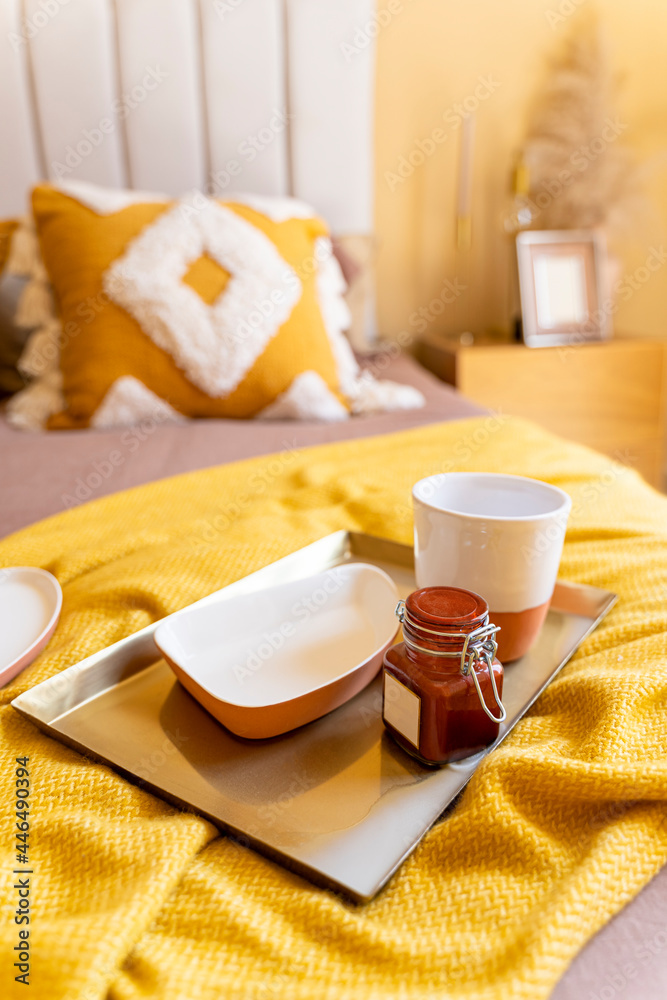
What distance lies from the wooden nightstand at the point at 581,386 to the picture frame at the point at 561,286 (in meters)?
0.07

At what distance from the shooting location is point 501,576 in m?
0.54

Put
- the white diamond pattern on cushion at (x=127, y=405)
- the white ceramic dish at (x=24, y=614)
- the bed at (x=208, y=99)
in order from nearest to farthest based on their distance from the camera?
the white ceramic dish at (x=24, y=614)
the white diamond pattern on cushion at (x=127, y=405)
the bed at (x=208, y=99)

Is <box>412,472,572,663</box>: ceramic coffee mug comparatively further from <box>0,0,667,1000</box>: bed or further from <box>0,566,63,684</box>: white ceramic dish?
<box>0,0,667,1000</box>: bed

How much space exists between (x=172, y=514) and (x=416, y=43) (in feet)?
6.40

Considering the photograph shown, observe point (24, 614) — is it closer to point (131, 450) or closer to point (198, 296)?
point (131, 450)

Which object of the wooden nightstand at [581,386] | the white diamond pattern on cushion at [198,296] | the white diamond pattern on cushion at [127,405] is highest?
the white diamond pattern on cushion at [198,296]

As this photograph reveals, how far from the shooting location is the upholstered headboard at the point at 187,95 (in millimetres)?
1796

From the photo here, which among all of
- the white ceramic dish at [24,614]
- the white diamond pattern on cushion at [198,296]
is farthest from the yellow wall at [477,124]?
the white ceramic dish at [24,614]

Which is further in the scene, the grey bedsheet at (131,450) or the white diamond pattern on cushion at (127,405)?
the white diamond pattern on cushion at (127,405)

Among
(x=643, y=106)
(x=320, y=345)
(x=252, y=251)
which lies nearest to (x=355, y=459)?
(x=320, y=345)

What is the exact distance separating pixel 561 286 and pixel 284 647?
1.88 m

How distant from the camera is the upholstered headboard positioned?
1.80 m

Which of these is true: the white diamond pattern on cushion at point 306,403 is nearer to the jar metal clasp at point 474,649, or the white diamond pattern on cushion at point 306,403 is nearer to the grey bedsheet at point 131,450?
the grey bedsheet at point 131,450

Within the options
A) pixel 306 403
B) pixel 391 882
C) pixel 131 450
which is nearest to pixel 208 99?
pixel 306 403
